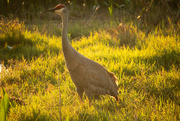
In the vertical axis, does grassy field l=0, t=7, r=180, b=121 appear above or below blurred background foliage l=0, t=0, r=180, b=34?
below

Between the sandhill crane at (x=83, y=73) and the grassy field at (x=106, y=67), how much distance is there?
179 mm

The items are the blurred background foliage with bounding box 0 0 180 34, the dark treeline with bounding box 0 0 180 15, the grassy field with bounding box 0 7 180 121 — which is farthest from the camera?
the dark treeline with bounding box 0 0 180 15

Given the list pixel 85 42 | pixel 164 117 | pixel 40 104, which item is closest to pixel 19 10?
pixel 85 42

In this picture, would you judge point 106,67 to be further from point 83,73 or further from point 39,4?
point 39,4

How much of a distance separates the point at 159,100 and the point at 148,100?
156 millimetres

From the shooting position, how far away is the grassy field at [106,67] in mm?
2426

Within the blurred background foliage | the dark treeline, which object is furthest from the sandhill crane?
the dark treeline

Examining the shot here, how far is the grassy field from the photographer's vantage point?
7.96 feet

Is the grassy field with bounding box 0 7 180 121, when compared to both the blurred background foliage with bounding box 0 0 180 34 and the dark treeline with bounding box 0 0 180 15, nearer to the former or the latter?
the blurred background foliage with bounding box 0 0 180 34

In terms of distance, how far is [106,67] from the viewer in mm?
3613

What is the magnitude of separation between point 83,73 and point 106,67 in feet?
3.34

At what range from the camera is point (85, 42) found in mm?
4922

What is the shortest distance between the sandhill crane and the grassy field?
0.59ft

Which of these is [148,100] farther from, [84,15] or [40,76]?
[84,15]
